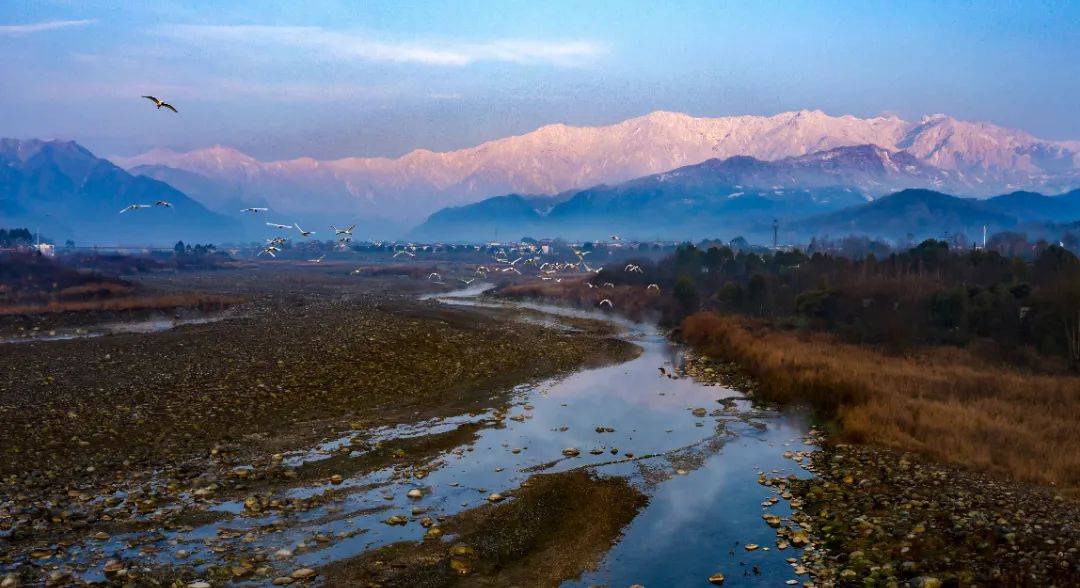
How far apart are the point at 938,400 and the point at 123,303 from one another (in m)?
73.3

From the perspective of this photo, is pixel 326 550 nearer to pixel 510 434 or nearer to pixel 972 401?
pixel 510 434

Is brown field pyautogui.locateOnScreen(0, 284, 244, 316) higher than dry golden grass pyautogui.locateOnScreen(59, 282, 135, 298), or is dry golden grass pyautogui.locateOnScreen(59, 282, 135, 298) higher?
dry golden grass pyautogui.locateOnScreen(59, 282, 135, 298)

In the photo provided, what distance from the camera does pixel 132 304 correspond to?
249 ft

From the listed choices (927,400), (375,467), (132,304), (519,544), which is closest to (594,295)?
(132,304)

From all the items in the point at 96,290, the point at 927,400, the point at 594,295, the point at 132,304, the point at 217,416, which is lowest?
the point at 927,400

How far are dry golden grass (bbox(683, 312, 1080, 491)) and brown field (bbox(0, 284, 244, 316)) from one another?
55.6 meters

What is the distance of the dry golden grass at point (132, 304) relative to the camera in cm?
7075

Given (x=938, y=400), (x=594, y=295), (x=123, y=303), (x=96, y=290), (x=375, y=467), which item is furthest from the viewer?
(x=594, y=295)

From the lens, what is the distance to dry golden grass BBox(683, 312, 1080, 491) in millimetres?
25281

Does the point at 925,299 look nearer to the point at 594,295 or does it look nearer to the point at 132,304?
the point at 594,295

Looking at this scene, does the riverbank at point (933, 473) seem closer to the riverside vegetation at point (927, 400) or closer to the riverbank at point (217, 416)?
the riverside vegetation at point (927, 400)

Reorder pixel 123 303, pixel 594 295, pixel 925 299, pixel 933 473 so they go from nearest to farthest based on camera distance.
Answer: pixel 933 473 → pixel 925 299 → pixel 123 303 → pixel 594 295

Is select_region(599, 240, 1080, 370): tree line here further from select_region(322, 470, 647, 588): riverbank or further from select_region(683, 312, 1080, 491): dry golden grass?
select_region(322, 470, 647, 588): riverbank

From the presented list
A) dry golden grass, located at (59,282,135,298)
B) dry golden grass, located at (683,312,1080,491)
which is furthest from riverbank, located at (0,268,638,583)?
dry golden grass, located at (59,282,135,298)
